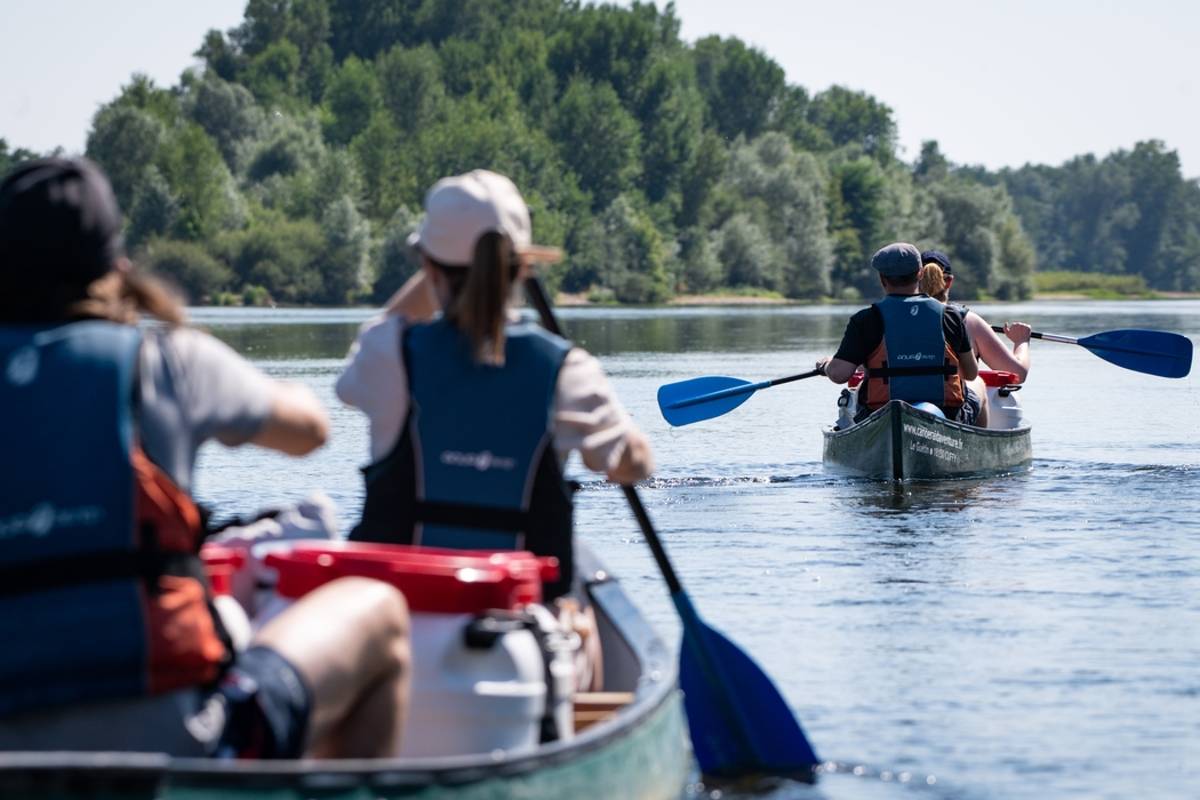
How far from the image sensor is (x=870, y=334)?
11.9 m

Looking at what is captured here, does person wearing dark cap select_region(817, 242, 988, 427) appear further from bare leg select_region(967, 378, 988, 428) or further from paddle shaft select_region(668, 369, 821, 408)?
paddle shaft select_region(668, 369, 821, 408)

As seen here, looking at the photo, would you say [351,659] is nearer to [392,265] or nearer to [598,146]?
[392,265]

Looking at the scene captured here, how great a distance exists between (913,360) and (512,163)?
79.3 meters

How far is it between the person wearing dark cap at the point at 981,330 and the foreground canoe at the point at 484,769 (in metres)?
7.10

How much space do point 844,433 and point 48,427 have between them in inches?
397

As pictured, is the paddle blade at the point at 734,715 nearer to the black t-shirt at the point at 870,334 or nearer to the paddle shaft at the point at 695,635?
the paddle shaft at the point at 695,635

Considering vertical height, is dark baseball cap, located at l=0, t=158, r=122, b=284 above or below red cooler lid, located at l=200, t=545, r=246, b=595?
above

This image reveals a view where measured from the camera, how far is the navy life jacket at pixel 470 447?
14.5 ft

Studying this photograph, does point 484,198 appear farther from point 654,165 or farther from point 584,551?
point 654,165

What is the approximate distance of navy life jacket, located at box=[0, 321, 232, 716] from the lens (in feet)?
10.8

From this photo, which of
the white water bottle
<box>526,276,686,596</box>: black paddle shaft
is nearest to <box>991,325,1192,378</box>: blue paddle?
the white water bottle

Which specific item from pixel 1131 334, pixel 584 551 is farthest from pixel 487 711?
pixel 1131 334

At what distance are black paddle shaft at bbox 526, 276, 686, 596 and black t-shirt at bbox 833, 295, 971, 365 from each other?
19.1 ft

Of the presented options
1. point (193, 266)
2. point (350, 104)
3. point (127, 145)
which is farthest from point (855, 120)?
point (193, 266)
